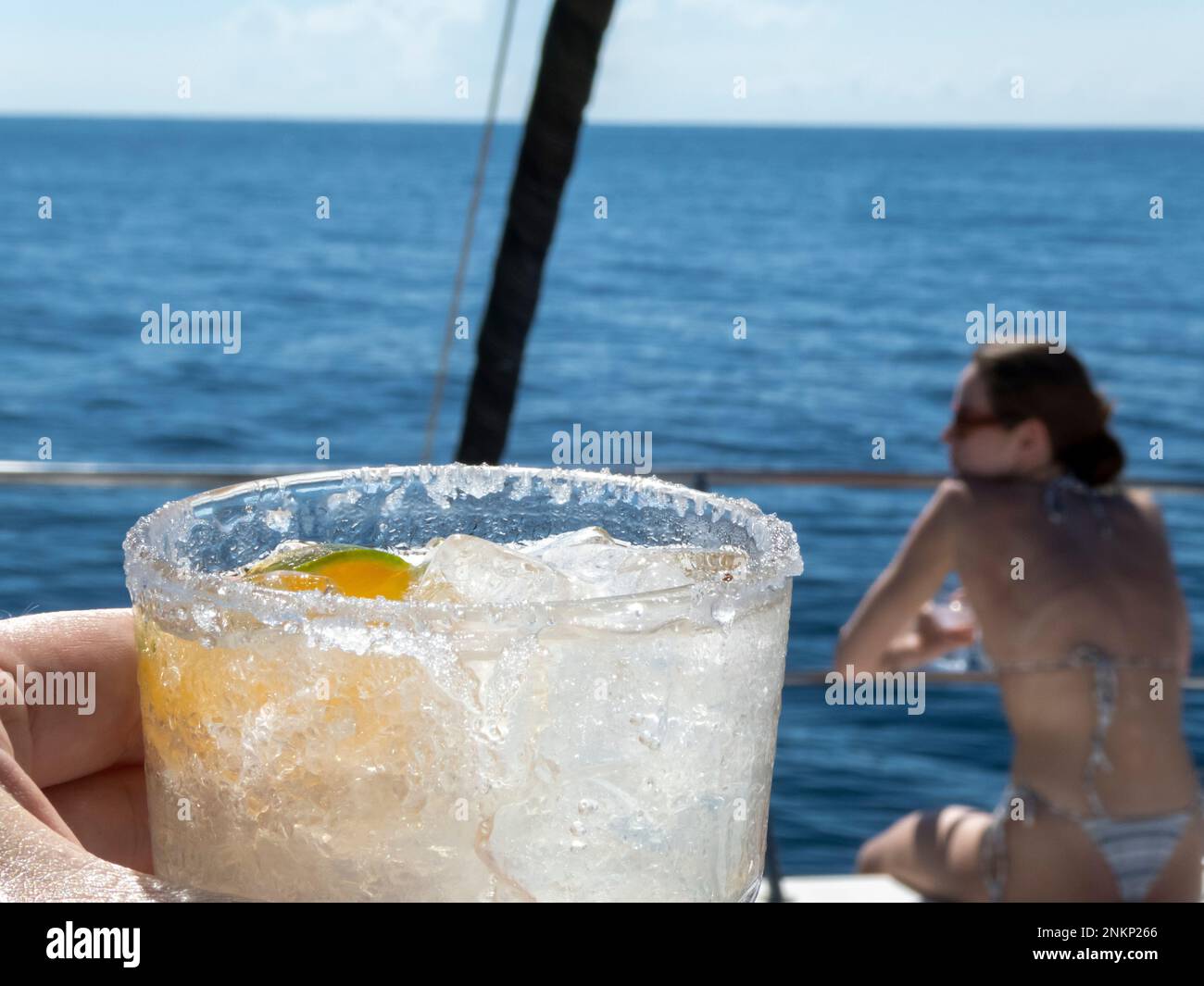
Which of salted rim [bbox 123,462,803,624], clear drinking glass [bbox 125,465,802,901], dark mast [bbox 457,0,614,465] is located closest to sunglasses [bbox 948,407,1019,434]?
dark mast [bbox 457,0,614,465]

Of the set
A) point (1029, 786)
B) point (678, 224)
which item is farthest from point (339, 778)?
point (678, 224)

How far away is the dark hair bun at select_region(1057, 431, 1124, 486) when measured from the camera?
3.58 m

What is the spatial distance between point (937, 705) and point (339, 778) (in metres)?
10.2

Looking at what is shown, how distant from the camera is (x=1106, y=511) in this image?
11.8 ft

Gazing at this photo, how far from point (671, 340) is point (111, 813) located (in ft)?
93.0

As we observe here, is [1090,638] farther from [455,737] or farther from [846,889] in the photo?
[455,737]

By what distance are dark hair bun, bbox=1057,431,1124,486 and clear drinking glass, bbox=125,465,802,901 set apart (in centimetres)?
318

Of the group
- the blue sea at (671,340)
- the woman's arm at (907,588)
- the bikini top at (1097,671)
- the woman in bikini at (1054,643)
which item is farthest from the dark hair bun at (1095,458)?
the blue sea at (671,340)

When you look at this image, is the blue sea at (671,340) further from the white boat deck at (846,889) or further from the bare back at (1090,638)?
the bare back at (1090,638)

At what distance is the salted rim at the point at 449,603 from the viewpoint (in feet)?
1.86

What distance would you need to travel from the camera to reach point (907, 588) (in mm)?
3715

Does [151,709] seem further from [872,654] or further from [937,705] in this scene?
[937,705]

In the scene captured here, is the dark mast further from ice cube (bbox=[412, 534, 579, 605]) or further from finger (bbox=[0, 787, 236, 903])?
finger (bbox=[0, 787, 236, 903])
